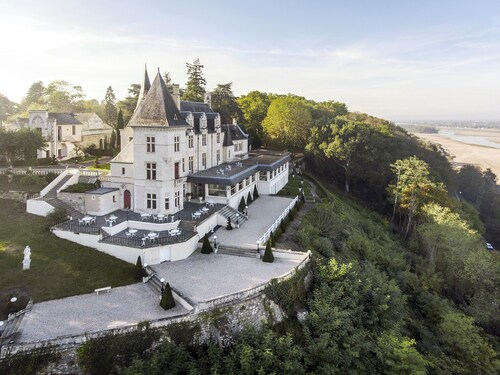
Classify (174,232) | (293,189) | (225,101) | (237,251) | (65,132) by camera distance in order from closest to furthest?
1. (174,232)
2. (237,251)
3. (293,189)
4. (65,132)
5. (225,101)

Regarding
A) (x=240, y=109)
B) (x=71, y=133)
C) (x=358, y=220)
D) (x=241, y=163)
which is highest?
(x=240, y=109)

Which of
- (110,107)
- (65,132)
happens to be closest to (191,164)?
(65,132)

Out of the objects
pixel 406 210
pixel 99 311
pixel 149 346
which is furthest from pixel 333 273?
pixel 406 210

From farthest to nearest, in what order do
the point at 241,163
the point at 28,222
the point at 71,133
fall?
the point at 71,133 < the point at 241,163 < the point at 28,222

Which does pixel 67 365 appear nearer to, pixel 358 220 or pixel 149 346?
pixel 149 346

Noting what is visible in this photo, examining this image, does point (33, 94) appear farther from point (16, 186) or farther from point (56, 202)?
point (56, 202)

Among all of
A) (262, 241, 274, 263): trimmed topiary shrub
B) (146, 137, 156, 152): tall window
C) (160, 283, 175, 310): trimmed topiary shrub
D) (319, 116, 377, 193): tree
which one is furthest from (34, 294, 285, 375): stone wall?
(319, 116, 377, 193): tree
